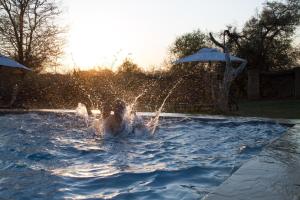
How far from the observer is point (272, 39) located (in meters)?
26.1

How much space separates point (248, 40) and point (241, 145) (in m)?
21.3

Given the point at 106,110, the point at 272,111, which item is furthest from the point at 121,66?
the point at 106,110

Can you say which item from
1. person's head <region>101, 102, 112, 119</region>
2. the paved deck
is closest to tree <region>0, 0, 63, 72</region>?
person's head <region>101, 102, 112, 119</region>

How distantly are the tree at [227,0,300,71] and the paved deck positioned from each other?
2222cm

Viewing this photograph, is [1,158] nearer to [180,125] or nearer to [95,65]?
[180,125]

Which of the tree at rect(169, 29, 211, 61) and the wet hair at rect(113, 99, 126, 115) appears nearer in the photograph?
the wet hair at rect(113, 99, 126, 115)

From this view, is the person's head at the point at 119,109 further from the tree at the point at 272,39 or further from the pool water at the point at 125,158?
the tree at the point at 272,39

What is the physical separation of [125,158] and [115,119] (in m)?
1.97

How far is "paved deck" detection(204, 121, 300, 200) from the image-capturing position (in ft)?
8.36

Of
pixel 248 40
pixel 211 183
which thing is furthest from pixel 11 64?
pixel 248 40

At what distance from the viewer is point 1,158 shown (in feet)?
19.6

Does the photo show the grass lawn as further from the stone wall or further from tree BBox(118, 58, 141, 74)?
tree BBox(118, 58, 141, 74)

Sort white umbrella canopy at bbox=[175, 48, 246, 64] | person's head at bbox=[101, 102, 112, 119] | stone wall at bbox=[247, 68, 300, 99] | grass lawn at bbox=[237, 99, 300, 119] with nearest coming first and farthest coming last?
person's head at bbox=[101, 102, 112, 119]
grass lawn at bbox=[237, 99, 300, 119]
white umbrella canopy at bbox=[175, 48, 246, 64]
stone wall at bbox=[247, 68, 300, 99]

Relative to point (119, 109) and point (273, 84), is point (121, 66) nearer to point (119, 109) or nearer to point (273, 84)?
point (273, 84)
